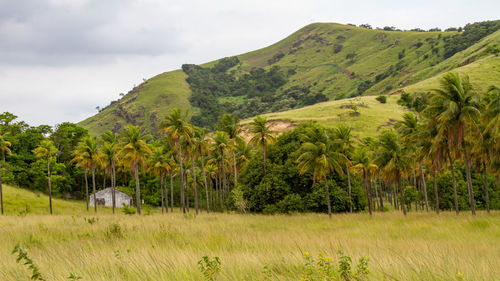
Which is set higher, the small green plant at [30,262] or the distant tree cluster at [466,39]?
the distant tree cluster at [466,39]

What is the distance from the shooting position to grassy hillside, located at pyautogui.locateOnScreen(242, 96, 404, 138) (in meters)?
94.1

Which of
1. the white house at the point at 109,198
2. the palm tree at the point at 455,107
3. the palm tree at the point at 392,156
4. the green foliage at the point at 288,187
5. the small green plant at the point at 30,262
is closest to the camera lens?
the small green plant at the point at 30,262

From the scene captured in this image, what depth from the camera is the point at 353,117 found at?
101688 millimetres

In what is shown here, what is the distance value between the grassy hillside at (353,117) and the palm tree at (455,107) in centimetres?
5983

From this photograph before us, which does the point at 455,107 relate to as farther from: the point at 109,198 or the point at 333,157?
the point at 109,198

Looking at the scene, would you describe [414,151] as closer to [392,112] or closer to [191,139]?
[191,139]

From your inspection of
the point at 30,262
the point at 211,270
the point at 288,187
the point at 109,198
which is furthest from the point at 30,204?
the point at 211,270

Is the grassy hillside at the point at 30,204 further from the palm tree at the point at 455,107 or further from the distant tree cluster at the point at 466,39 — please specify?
the distant tree cluster at the point at 466,39

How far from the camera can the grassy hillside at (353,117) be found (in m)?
94.1

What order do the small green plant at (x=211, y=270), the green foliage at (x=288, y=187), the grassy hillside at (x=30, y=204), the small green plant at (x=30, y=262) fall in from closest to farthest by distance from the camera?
the small green plant at (x=30, y=262) < the small green plant at (x=211, y=270) < the green foliage at (x=288, y=187) < the grassy hillside at (x=30, y=204)

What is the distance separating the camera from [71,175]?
76250mm

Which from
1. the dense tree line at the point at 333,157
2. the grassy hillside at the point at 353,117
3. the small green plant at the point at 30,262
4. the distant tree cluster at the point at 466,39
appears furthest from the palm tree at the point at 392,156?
the distant tree cluster at the point at 466,39

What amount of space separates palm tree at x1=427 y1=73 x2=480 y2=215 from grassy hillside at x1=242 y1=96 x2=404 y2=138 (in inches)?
2355

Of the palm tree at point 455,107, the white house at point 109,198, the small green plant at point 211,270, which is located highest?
the palm tree at point 455,107
